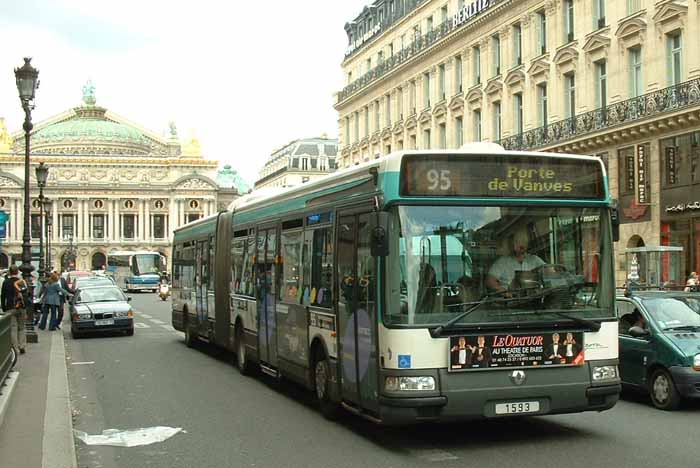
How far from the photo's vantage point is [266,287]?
45.8 ft

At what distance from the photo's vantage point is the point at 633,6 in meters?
34.0

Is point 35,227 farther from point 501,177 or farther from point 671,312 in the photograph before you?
point 501,177

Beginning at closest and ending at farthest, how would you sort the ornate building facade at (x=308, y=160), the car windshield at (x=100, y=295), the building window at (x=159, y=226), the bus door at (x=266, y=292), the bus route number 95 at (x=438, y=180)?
the bus route number 95 at (x=438, y=180), the bus door at (x=266, y=292), the car windshield at (x=100, y=295), the ornate building facade at (x=308, y=160), the building window at (x=159, y=226)

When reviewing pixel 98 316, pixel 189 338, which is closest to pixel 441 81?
pixel 98 316

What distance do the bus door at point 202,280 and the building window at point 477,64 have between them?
27463 millimetres

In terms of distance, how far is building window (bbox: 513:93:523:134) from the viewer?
136ft

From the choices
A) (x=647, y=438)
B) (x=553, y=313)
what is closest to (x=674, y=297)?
(x=647, y=438)

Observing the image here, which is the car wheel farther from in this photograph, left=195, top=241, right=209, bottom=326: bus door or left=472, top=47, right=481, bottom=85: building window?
left=472, top=47, right=481, bottom=85: building window

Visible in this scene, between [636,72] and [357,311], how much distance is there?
1060 inches

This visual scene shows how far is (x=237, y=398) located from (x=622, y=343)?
5.21 m

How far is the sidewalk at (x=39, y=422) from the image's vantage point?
879 cm

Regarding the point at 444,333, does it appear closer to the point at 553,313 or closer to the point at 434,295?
the point at 434,295

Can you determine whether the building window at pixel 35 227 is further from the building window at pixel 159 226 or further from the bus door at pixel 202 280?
the bus door at pixel 202 280

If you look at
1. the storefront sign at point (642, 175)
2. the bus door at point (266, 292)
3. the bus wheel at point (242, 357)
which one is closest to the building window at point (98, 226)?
the storefront sign at point (642, 175)
